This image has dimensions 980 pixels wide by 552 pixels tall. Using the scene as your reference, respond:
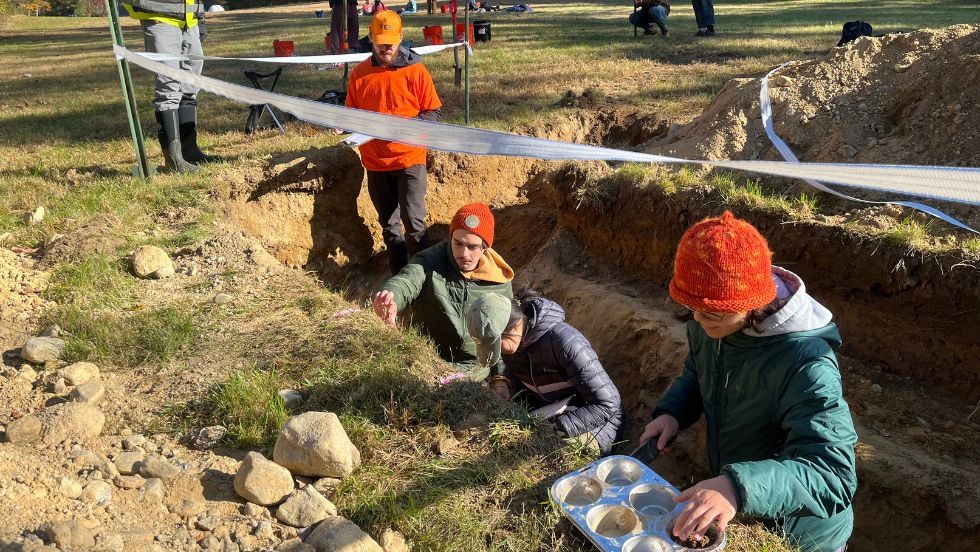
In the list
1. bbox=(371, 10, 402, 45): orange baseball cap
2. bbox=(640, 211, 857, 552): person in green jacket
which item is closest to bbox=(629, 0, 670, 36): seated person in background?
bbox=(371, 10, 402, 45): orange baseball cap

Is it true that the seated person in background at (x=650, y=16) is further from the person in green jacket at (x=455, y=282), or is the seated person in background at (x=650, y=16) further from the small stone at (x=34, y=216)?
the small stone at (x=34, y=216)

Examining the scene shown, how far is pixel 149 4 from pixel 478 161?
10.4 feet

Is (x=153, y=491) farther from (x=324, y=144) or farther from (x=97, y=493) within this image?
(x=324, y=144)

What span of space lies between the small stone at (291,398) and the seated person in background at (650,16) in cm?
1230

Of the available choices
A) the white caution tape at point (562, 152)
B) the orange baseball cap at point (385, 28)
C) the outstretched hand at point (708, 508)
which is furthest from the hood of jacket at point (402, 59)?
the outstretched hand at point (708, 508)

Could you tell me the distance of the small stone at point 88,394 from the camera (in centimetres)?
313

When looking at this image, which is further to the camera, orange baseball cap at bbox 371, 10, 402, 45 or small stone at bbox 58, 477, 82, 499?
orange baseball cap at bbox 371, 10, 402, 45

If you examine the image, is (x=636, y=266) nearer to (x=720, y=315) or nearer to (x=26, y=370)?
(x=720, y=315)

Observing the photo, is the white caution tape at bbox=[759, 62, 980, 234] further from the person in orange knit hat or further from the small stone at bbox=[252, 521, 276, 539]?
the small stone at bbox=[252, 521, 276, 539]

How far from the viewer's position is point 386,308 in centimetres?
391

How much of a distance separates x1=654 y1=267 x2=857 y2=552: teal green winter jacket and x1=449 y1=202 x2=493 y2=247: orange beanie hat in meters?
1.58

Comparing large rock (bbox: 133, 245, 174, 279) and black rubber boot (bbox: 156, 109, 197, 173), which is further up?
black rubber boot (bbox: 156, 109, 197, 173)

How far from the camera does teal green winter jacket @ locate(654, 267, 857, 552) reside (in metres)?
2.13

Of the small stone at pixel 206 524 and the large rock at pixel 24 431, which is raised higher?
the large rock at pixel 24 431
